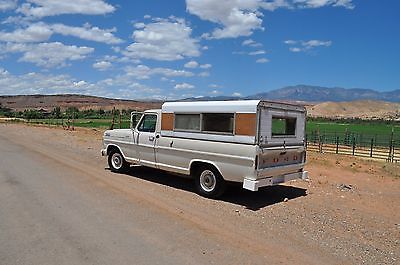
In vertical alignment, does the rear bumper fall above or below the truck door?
below

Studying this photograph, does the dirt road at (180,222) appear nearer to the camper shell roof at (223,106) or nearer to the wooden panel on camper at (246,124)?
the wooden panel on camper at (246,124)

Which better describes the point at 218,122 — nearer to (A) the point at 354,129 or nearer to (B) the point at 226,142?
(B) the point at 226,142

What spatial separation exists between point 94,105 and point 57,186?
14254 centimetres

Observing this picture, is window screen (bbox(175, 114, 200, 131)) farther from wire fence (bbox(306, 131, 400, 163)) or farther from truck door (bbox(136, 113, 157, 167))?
wire fence (bbox(306, 131, 400, 163))

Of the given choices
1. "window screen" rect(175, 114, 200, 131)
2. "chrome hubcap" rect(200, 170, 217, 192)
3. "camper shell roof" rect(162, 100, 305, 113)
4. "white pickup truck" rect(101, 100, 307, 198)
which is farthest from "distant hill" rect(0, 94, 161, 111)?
"chrome hubcap" rect(200, 170, 217, 192)

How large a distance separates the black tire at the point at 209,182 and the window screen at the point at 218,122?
875 mm

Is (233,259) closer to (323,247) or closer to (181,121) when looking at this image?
(323,247)

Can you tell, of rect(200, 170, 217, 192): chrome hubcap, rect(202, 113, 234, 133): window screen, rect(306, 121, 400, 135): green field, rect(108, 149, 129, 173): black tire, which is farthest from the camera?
rect(306, 121, 400, 135): green field

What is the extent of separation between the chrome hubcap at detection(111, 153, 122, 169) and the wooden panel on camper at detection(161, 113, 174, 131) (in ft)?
7.81

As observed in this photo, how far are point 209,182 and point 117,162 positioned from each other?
3.95 meters

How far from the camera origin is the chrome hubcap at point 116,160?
11.7 metres

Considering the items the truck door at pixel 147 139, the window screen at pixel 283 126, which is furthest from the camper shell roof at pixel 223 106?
the truck door at pixel 147 139

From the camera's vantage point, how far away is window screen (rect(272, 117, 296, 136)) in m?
8.57

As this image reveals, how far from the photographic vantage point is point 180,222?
265 inches
